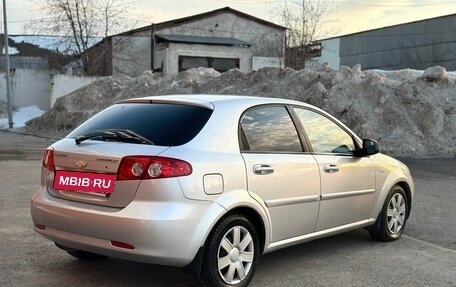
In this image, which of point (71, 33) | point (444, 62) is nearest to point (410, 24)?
point (444, 62)

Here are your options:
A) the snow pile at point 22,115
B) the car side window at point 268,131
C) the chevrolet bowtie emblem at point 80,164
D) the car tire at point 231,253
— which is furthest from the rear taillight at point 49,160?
the snow pile at point 22,115

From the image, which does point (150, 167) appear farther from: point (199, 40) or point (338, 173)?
point (199, 40)

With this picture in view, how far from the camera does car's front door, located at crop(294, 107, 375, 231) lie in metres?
5.30

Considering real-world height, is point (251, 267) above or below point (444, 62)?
below

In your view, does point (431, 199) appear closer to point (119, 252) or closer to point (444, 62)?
point (119, 252)

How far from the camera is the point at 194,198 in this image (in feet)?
13.5

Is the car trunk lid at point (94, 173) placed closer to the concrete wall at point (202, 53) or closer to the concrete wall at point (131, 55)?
the concrete wall at point (202, 53)

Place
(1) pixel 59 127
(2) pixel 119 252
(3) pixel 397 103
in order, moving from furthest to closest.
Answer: (1) pixel 59 127
(3) pixel 397 103
(2) pixel 119 252

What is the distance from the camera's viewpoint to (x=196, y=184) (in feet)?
13.5

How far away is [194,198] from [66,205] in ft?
3.42

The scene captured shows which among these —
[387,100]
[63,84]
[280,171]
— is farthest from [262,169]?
[63,84]

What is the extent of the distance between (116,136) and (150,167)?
52 centimetres

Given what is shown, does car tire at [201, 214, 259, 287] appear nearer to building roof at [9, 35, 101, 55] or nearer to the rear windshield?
the rear windshield

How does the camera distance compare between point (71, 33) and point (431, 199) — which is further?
point (71, 33)
